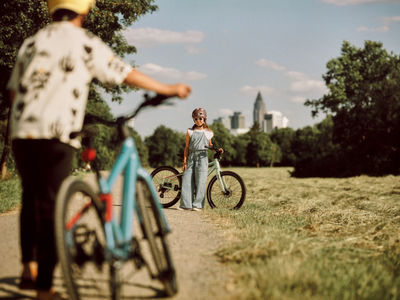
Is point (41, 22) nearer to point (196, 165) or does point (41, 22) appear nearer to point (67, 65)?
point (196, 165)

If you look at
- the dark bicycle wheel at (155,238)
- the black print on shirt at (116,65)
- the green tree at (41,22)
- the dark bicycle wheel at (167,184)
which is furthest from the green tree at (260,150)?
the black print on shirt at (116,65)

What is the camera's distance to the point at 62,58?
2.60m

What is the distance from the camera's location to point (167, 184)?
811 centimetres

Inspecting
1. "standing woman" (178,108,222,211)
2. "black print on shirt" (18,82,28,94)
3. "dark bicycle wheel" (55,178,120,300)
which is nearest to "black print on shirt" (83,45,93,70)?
"black print on shirt" (18,82,28,94)

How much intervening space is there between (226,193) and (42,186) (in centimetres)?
554

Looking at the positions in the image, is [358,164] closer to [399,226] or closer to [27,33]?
[27,33]

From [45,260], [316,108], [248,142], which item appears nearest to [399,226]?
[45,260]

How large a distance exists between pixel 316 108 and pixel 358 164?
711 cm

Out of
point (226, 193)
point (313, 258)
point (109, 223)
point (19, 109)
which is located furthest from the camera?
point (226, 193)

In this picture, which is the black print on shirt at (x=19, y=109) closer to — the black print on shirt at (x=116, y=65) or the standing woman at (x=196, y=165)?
the black print on shirt at (x=116, y=65)

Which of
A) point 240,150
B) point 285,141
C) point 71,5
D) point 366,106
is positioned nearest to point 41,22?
point 71,5

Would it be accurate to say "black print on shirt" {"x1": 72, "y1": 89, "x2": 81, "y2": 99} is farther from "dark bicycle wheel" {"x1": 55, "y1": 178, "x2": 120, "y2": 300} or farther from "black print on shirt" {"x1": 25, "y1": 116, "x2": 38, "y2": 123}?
"dark bicycle wheel" {"x1": 55, "y1": 178, "x2": 120, "y2": 300}

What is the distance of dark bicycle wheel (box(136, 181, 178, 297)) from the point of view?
2.73 m

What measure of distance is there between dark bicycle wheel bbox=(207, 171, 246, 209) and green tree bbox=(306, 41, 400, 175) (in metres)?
26.8
